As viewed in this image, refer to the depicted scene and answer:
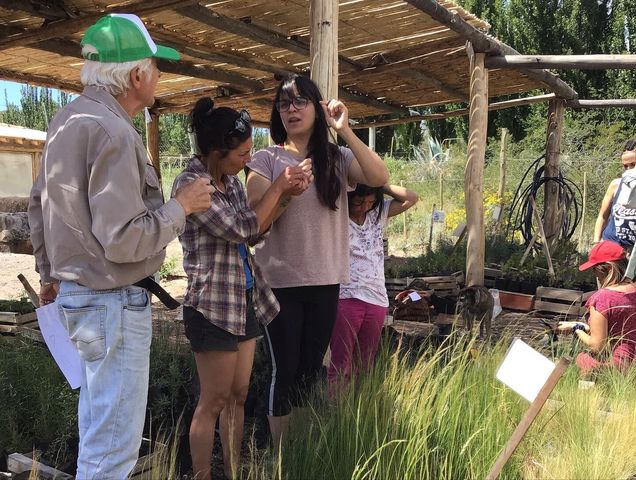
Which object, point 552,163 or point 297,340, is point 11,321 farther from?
point 552,163

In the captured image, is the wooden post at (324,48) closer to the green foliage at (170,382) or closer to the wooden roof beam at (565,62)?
the green foliage at (170,382)

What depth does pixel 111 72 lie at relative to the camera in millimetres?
1726

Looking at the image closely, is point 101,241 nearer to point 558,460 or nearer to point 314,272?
point 314,272

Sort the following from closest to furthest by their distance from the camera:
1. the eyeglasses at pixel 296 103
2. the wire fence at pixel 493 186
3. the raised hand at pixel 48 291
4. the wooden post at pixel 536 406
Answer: the wooden post at pixel 536 406 < the raised hand at pixel 48 291 < the eyeglasses at pixel 296 103 < the wire fence at pixel 493 186

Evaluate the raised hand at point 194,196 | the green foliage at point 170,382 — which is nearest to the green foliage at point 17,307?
the green foliage at point 170,382

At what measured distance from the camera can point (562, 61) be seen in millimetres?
5238

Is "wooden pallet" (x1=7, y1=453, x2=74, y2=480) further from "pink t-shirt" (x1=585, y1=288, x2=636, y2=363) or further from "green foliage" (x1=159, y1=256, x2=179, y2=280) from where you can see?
"green foliage" (x1=159, y1=256, x2=179, y2=280)

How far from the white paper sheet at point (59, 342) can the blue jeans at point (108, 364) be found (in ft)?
0.49

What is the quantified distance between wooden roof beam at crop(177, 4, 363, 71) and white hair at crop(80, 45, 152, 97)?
114 inches

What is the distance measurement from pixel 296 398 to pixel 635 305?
188 centimetres

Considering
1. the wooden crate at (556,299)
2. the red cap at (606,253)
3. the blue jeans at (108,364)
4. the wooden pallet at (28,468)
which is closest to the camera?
the blue jeans at (108,364)

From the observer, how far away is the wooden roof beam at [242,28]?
4.62m

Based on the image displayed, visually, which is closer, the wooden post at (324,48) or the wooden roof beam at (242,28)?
the wooden post at (324,48)

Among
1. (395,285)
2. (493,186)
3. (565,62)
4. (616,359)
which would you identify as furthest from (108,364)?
(493,186)
